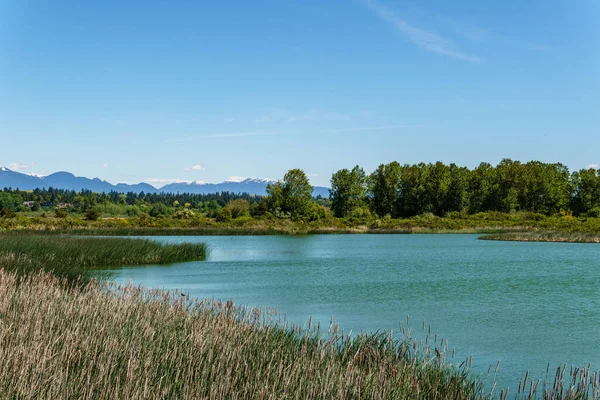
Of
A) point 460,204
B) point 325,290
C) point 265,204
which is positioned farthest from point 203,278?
point 460,204

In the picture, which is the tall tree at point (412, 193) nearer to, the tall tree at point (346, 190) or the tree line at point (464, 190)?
the tree line at point (464, 190)

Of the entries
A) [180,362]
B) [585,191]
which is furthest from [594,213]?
[180,362]

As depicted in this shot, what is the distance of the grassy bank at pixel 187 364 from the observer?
234 inches

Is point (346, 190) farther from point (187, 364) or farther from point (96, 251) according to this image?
point (187, 364)

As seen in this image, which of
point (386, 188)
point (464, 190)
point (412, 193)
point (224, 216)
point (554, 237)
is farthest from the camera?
point (386, 188)

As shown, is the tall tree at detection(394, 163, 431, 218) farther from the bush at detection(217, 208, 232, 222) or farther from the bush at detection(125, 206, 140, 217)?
the bush at detection(125, 206, 140, 217)

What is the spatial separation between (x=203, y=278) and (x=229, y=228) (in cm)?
4081

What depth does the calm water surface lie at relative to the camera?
12266 millimetres

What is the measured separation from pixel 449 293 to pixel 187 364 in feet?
47.4

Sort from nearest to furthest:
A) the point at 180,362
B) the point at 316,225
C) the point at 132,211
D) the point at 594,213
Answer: the point at 180,362, the point at 316,225, the point at 594,213, the point at 132,211

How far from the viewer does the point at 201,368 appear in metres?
7.02

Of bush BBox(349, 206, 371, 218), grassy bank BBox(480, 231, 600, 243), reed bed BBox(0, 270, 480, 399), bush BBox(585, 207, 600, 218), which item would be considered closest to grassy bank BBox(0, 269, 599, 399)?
reed bed BBox(0, 270, 480, 399)

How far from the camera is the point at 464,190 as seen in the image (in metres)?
86.8

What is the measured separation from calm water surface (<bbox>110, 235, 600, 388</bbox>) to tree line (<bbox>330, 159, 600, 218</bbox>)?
4926cm
